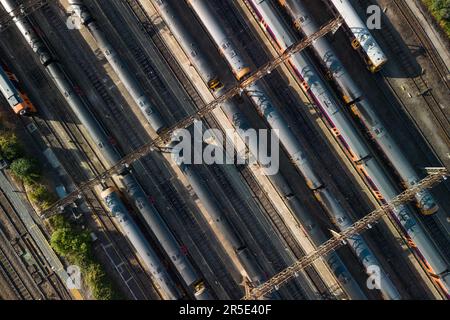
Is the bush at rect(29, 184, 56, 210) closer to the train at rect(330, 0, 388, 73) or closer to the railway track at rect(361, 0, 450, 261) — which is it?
the train at rect(330, 0, 388, 73)

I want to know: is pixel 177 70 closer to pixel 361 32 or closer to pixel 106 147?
pixel 106 147

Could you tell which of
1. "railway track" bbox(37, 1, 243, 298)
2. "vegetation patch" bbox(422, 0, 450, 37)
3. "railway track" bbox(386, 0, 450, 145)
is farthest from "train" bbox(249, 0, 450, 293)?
"railway track" bbox(37, 1, 243, 298)

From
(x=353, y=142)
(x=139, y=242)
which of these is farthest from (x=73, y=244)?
(x=353, y=142)

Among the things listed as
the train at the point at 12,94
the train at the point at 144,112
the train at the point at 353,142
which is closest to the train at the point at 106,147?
the train at the point at 144,112

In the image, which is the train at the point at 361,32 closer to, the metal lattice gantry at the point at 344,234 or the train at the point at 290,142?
the train at the point at 290,142
